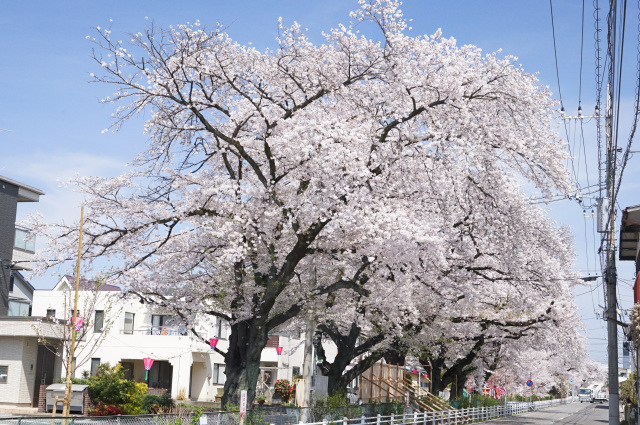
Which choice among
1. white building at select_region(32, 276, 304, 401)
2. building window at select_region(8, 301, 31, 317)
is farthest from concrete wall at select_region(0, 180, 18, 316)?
white building at select_region(32, 276, 304, 401)

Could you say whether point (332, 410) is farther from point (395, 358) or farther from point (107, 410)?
point (395, 358)

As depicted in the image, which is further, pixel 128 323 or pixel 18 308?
pixel 128 323

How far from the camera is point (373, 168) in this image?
1845 cm

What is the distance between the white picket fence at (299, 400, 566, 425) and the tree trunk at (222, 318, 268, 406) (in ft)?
6.79

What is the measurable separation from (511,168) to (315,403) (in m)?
11.6

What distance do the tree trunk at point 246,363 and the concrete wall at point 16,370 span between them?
16.0 meters

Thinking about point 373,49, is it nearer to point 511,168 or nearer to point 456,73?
point 456,73

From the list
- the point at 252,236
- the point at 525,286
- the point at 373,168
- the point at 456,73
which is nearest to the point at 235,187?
the point at 252,236

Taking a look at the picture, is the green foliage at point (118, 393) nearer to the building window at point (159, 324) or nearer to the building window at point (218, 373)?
the building window at point (159, 324)

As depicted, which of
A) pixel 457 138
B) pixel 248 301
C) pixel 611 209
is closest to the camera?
pixel 457 138

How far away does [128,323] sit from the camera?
164 ft

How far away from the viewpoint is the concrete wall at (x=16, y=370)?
32.1 meters

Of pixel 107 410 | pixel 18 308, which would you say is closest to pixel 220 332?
pixel 18 308

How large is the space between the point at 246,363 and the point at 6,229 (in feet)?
73.4
